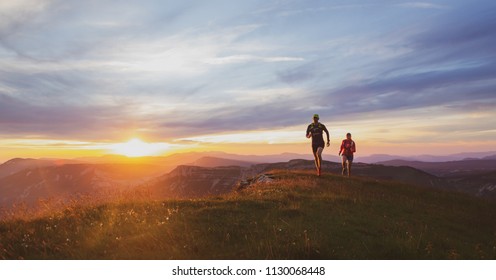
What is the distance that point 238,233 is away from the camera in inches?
347

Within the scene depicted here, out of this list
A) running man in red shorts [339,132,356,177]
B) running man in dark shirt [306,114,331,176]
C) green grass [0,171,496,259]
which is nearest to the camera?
green grass [0,171,496,259]

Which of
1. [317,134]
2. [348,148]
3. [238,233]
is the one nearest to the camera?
[238,233]

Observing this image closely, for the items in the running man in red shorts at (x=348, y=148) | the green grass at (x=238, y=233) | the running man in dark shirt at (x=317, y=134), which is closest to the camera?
the green grass at (x=238, y=233)

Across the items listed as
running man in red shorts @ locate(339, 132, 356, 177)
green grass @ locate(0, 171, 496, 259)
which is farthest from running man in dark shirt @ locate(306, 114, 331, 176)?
green grass @ locate(0, 171, 496, 259)

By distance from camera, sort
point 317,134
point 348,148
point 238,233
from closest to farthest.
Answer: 1. point 238,233
2. point 317,134
3. point 348,148

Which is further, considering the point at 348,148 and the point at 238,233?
the point at 348,148

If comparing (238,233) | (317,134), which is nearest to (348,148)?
(317,134)

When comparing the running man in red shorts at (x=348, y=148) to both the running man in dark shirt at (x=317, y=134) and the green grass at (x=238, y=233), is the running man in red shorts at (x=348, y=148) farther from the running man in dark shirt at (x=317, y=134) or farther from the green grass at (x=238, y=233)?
the green grass at (x=238, y=233)

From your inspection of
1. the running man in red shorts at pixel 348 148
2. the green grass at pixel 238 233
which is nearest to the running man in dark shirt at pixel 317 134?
the running man in red shorts at pixel 348 148

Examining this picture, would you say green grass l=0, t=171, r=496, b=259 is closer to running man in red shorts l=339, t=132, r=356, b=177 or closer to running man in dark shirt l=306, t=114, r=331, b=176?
running man in dark shirt l=306, t=114, r=331, b=176

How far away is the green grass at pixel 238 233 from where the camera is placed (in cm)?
770

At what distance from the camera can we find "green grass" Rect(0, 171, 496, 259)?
7.70 m

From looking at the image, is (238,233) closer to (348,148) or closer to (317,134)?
(317,134)

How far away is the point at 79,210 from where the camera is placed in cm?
1142
